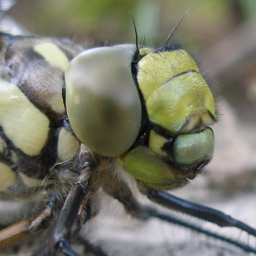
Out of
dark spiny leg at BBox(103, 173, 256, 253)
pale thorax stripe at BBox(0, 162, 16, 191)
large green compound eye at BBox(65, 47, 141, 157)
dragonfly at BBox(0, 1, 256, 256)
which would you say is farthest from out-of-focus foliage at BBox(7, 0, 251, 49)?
large green compound eye at BBox(65, 47, 141, 157)

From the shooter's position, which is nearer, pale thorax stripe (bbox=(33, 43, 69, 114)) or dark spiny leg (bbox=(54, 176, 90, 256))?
dark spiny leg (bbox=(54, 176, 90, 256))

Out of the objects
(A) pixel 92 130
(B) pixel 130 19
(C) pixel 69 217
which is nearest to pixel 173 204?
(C) pixel 69 217

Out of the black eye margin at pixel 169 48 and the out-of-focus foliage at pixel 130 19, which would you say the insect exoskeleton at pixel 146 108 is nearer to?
the black eye margin at pixel 169 48

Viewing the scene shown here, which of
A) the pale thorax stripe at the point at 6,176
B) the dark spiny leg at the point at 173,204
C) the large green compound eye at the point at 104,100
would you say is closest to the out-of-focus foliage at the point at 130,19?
the dark spiny leg at the point at 173,204

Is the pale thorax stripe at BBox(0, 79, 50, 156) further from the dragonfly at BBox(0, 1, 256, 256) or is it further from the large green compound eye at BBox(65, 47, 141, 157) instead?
the large green compound eye at BBox(65, 47, 141, 157)

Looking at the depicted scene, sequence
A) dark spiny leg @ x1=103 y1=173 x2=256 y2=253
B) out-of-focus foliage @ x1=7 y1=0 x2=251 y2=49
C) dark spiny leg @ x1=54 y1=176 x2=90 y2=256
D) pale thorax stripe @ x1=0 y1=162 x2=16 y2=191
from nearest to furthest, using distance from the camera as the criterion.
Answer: dark spiny leg @ x1=54 y1=176 x2=90 y2=256 < pale thorax stripe @ x1=0 y1=162 x2=16 y2=191 < dark spiny leg @ x1=103 y1=173 x2=256 y2=253 < out-of-focus foliage @ x1=7 y1=0 x2=251 y2=49

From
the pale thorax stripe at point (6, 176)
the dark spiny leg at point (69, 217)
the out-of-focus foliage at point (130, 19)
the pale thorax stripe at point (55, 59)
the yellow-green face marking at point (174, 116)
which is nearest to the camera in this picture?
the yellow-green face marking at point (174, 116)
